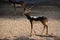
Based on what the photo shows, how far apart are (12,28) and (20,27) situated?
0.28 metres

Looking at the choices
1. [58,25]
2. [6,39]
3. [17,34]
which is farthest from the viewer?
[58,25]

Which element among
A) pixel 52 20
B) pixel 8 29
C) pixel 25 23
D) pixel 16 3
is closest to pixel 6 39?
pixel 8 29

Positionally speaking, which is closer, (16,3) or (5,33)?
(5,33)

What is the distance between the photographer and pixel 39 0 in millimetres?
14445

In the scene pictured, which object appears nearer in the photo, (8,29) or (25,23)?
(8,29)

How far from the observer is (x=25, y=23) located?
7535 mm

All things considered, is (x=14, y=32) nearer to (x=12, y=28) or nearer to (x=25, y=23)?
(x=12, y=28)

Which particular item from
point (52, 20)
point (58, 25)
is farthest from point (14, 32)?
point (52, 20)

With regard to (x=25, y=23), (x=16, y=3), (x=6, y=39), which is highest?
(x=16, y=3)

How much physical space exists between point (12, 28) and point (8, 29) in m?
0.16

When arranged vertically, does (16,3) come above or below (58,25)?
above

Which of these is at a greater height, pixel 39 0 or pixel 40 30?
pixel 39 0

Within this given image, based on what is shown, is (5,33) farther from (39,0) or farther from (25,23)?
(39,0)

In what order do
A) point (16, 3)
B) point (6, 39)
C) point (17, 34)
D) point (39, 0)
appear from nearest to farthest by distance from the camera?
1. point (6, 39)
2. point (17, 34)
3. point (16, 3)
4. point (39, 0)
